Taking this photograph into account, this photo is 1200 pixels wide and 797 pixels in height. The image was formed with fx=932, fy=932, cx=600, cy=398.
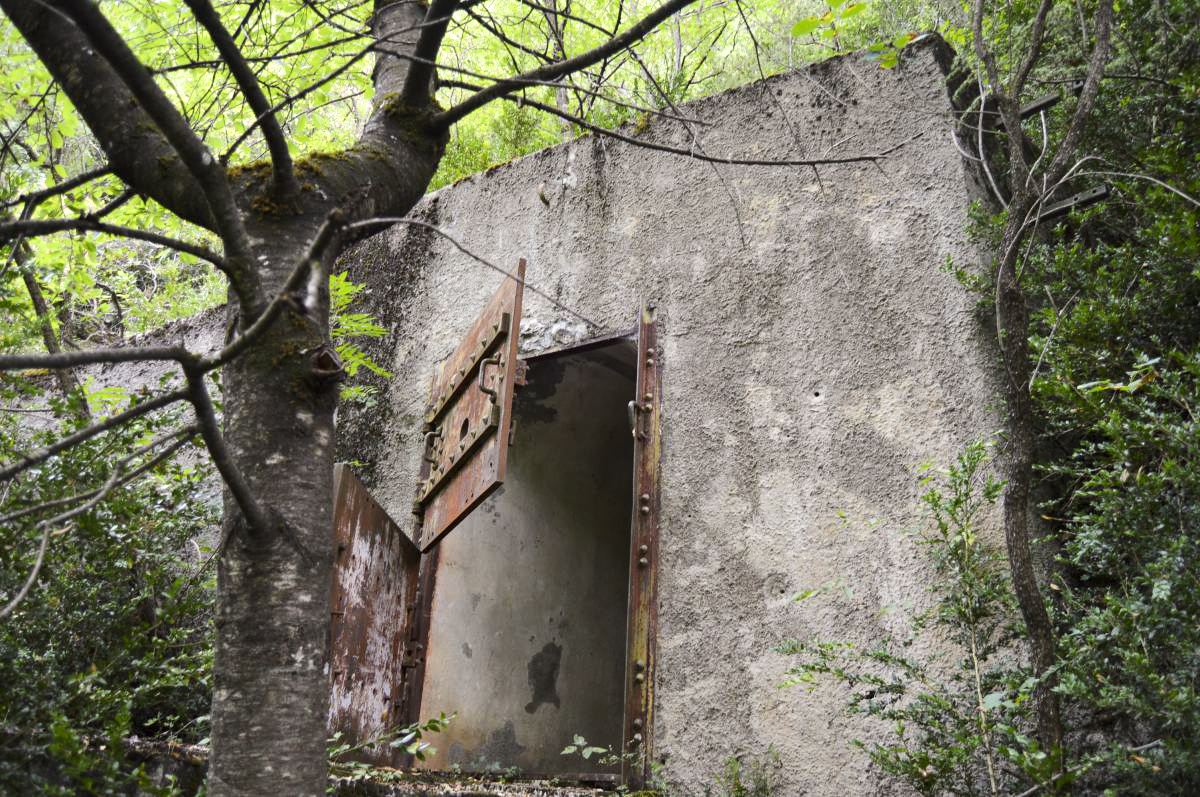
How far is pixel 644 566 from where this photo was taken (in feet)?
13.8

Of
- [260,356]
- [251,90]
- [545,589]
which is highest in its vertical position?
[251,90]

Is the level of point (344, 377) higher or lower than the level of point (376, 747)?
higher

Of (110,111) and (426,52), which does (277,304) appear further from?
→ (426,52)

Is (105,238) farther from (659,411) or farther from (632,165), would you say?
(659,411)

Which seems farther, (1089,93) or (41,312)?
(41,312)

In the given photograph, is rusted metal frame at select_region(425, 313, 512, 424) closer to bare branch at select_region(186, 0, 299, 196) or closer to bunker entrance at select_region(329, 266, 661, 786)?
bunker entrance at select_region(329, 266, 661, 786)

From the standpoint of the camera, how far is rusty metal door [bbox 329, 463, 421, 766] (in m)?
4.46

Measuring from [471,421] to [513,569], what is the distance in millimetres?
1682

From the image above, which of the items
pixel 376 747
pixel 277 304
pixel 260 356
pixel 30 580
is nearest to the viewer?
pixel 30 580

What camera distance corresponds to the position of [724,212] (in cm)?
466

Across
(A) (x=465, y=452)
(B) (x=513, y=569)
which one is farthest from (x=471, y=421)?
(B) (x=513, y=569)

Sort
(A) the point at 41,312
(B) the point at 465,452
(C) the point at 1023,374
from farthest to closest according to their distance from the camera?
(A) the point at 41,312
(B) the point at 465,452
(C) the point at 1023,374

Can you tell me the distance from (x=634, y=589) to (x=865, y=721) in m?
1.18

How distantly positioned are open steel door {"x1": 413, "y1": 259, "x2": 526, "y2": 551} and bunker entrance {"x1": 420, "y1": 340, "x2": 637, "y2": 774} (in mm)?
488
